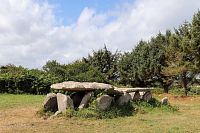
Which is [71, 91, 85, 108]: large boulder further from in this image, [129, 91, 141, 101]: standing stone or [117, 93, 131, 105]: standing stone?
[129, 91, 141, 101]: standing stone

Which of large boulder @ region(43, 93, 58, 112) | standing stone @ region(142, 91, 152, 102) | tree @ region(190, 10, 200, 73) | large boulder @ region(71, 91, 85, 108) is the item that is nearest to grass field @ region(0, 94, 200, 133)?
large boulder @ region(43, 93, 58, 112)

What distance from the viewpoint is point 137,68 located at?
49688 mm

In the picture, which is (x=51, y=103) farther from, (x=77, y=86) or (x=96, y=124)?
(x=96, y=124)

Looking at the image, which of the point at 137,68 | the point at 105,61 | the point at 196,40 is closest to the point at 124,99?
the point at 196,40

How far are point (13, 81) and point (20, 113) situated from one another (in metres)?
14.7

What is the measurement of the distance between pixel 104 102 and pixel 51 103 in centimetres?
245

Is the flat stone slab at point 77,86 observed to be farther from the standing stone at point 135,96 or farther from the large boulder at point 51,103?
the standing stone at point 135,96

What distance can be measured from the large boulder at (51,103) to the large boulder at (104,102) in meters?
2.07

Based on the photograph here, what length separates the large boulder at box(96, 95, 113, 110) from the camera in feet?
58.5

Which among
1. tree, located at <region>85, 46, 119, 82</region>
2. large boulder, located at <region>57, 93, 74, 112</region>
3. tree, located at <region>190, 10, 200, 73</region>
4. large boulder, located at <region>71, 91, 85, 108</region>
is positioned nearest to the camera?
large boulder, located at <region>57, 93, 74, 112</region>

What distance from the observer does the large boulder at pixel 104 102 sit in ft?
58.5

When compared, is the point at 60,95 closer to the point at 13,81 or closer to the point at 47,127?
the point at 47,127

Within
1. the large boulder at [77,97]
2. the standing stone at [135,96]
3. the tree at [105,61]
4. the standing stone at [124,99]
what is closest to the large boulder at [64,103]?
the large boulder at [77,97]

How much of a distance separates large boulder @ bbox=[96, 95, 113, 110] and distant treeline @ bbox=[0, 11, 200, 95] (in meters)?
14.7
